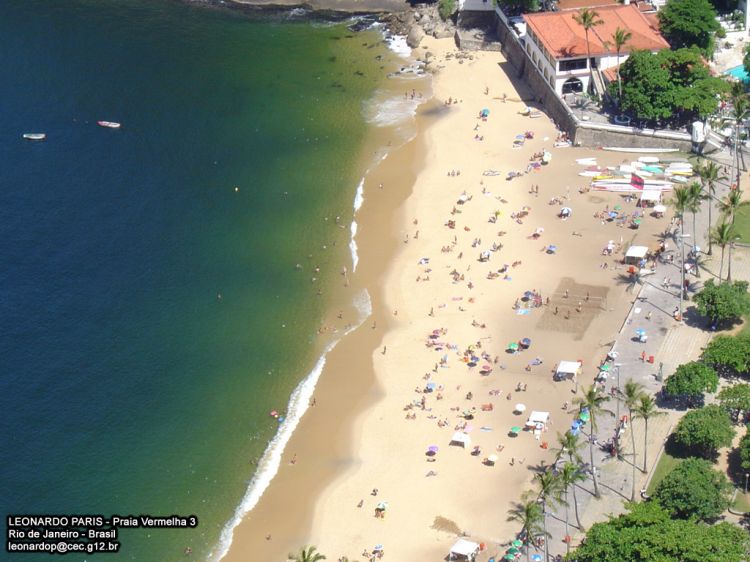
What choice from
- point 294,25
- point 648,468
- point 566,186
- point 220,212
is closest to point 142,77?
point 294,25

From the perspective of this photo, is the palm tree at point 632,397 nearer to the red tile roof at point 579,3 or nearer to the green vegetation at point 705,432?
the green vegetation at point 705,432

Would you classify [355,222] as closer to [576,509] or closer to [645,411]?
[645,411]

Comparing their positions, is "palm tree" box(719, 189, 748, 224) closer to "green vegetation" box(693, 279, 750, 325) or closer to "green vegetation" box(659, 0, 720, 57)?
"green vegetation" box(693, 279, 750, 325)

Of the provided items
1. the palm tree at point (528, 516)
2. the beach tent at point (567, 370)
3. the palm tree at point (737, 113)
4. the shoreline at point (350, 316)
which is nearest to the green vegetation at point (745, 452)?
the palm tree at point (528, 516)

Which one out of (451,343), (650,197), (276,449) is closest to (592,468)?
(451,343)

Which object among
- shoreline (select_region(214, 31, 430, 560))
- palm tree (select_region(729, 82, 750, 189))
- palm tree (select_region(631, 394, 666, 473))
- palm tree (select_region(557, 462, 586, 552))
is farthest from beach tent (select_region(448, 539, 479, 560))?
palm tree (select_region(729, 82, 750, 189))

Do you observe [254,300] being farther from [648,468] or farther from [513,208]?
[648,468]
